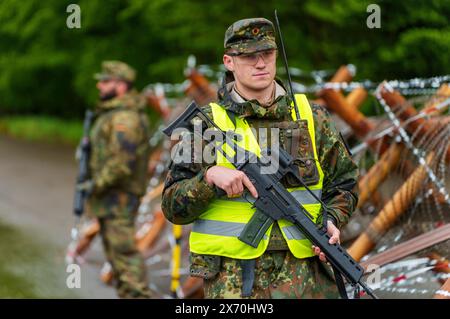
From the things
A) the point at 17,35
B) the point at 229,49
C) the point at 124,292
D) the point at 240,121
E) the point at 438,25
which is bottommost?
the point at 124,292

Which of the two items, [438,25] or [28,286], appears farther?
[28,286]

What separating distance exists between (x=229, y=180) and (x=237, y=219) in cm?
25

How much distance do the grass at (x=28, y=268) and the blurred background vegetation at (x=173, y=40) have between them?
11.8 ft

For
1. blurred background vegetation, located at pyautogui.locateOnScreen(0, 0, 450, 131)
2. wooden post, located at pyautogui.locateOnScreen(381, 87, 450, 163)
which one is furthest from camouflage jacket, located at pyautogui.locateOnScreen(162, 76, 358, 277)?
blurred background vegetation, located at pyautogui.locateOnScreen(0, 0, 450, 131)

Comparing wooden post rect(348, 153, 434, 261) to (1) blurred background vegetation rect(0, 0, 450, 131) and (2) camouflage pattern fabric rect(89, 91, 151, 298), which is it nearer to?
(1) blurred background vegetation rect(0, 0, 450, 131)

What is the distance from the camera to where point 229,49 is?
143 inches

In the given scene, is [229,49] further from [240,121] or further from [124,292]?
[124,292]

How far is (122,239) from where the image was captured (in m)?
7.07

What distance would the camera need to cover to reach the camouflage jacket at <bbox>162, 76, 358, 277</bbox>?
11.6 feet

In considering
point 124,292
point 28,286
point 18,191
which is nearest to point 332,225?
point 124,292

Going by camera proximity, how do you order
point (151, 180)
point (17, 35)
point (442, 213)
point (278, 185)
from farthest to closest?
1. point (17, 35)
2. point (151, 180)
3. point (442, 213)
4. point (278, 185)

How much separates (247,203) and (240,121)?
13.6 inches
